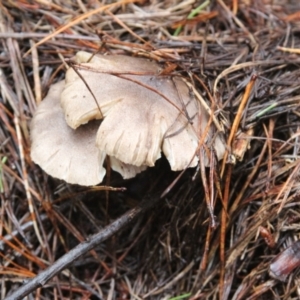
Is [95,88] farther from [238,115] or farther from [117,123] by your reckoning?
[238,115]

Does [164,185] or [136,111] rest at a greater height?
[136,111]

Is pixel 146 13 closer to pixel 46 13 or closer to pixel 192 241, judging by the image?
pixel 46 13

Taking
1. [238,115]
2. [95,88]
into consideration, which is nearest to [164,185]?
[238,115]

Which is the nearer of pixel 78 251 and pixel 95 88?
pixel 95 88

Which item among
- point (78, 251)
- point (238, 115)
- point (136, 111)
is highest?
point (136, 111)

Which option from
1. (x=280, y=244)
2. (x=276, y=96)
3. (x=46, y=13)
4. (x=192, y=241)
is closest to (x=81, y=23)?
(x=46, y=13)

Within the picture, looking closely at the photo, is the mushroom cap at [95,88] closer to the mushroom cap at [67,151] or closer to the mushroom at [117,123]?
the mushroom at [117,123]

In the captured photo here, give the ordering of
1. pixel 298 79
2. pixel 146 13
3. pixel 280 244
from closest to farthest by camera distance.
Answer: pixel 280 244 < pixel 298 79 < pixel 146 13
